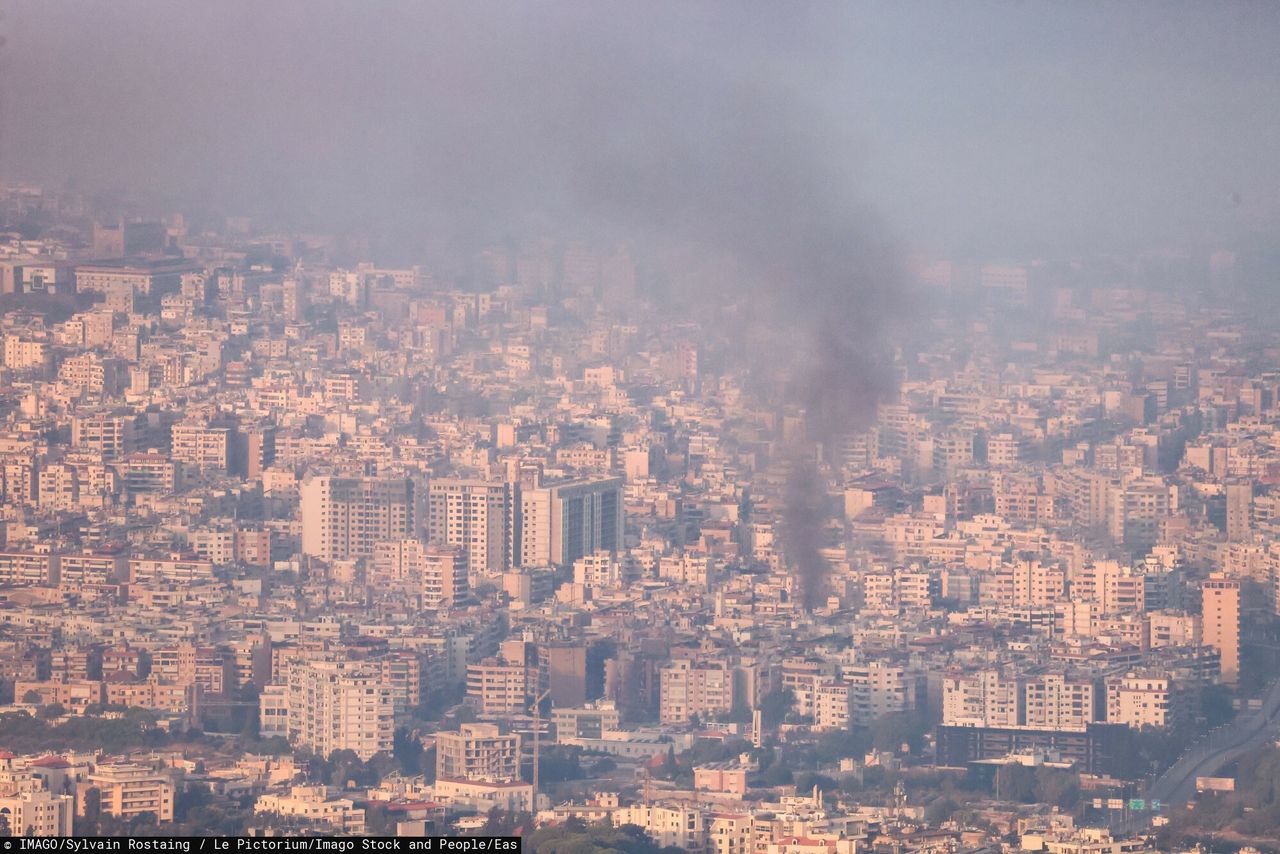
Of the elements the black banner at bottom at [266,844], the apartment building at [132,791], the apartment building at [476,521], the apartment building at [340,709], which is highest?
the apartment building at [476,521]

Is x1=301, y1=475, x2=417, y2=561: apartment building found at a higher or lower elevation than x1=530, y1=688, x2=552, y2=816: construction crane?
higher

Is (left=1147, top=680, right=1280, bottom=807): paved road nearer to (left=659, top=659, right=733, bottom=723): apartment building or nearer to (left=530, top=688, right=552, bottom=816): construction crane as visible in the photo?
(left=659, top=659, right=733, bottom=723): apartment building

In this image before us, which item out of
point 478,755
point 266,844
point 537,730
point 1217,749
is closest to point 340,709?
point 537,730

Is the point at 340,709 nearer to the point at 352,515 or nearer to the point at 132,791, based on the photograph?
the point at 132,791

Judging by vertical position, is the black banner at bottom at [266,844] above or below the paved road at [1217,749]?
below

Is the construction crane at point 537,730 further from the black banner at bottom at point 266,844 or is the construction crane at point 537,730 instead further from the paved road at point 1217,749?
the paved road at point 1217,749

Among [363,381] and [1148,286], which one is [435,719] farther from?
[1148,286]

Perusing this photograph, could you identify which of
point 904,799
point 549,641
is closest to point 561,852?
point 904,799
